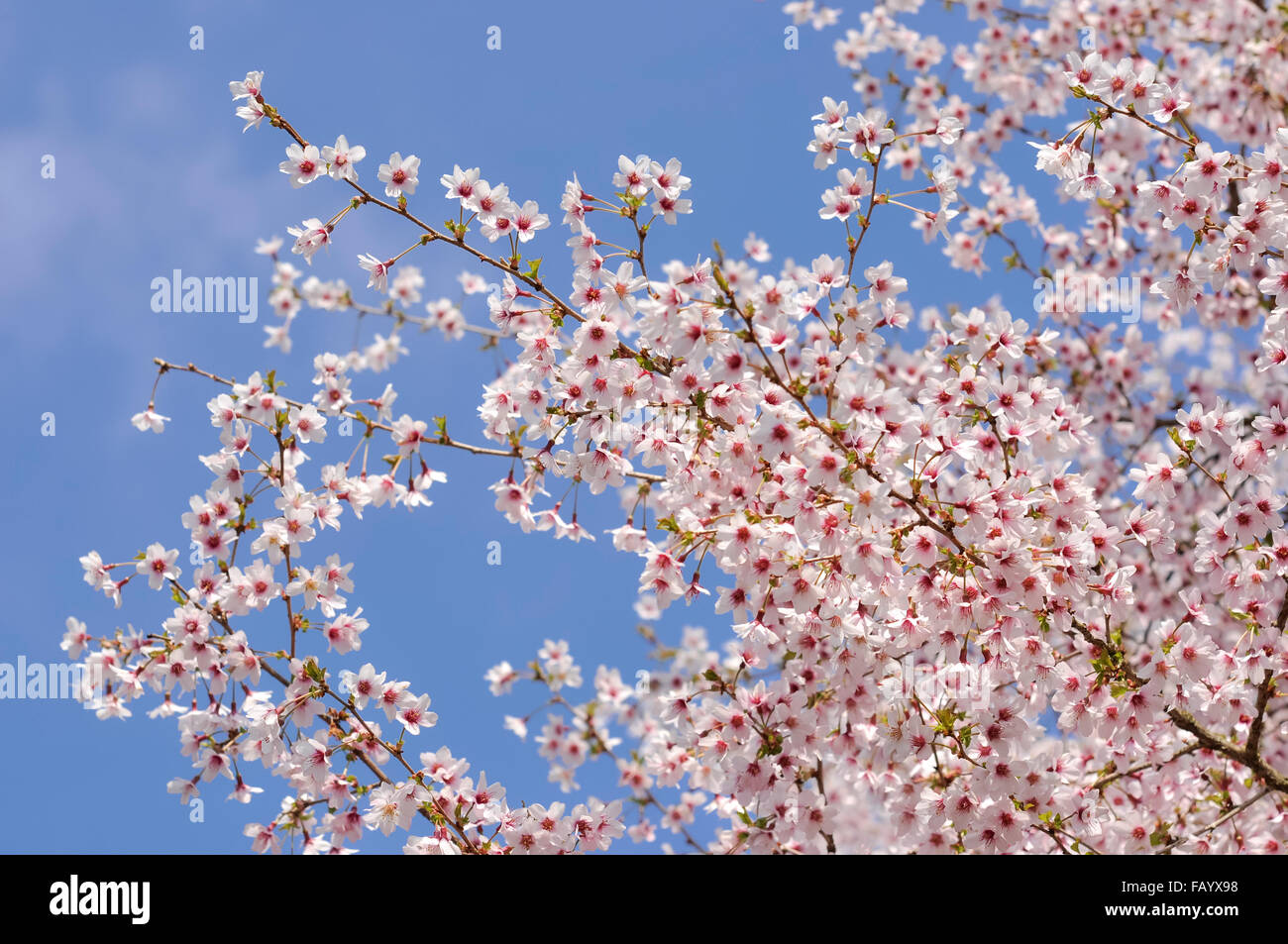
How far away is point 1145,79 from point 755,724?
12.8ft

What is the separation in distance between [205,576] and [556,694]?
11.4 feet

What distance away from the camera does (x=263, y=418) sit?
4.75 meters

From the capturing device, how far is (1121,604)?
173 inches

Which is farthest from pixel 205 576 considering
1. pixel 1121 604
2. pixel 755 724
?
pixel 1121 604

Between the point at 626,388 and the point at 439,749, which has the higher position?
the point at 626,388

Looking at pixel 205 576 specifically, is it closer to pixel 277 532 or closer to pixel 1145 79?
pixel 277 532

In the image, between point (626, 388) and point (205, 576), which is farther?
point (205, 576)

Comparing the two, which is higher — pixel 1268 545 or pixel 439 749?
pixel 1268 545

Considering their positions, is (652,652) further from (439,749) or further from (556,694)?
(439,749)
